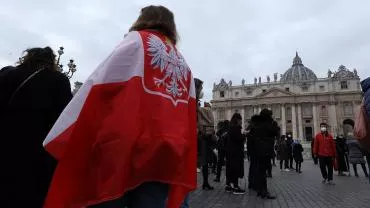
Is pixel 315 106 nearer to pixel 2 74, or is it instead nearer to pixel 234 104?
pixel 234 104

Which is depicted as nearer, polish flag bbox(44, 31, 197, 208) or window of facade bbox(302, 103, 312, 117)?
polish flag bbox(44, 31, 197, 208)

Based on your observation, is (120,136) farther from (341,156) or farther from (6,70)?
(341,156)

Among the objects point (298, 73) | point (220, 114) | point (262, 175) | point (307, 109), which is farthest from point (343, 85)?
point (262, 175)

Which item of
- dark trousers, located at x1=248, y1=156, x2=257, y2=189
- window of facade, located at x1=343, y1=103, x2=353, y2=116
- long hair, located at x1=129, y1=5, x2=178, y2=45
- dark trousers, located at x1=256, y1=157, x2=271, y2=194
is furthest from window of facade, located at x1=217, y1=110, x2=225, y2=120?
long hair, located at x1=129, y1=5, x2=178, y2=45

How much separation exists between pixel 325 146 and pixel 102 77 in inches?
388

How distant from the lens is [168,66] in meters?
2.09

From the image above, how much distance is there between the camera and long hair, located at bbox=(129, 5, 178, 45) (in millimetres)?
2248

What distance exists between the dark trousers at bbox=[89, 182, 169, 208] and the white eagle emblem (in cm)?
53

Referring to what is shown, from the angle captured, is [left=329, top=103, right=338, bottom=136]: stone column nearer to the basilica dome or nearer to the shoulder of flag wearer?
the basilica dome

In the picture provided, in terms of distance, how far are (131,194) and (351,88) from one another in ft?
253

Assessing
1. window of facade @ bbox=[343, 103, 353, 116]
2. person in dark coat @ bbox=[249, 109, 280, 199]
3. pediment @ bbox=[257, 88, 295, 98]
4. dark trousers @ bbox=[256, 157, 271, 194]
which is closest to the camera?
dark trousers @ bbox=[256, 157, 271, 194]

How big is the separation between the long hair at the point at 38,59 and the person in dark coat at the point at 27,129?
0.05 metres

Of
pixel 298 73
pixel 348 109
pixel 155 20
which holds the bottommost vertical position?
pixel 155 20

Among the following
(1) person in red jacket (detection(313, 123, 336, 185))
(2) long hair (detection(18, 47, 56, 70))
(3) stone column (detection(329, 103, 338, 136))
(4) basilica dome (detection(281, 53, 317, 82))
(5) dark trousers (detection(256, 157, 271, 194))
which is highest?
(4) basilica dome (detection(281, 53, 317, 82))
